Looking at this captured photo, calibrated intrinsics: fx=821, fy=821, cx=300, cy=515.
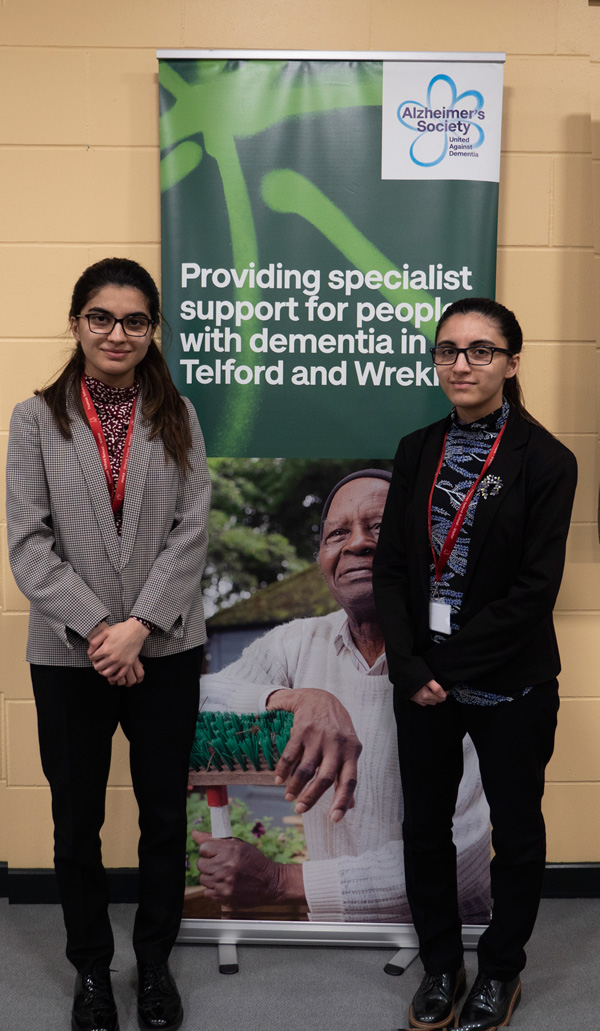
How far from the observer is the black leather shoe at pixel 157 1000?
6.11 ft

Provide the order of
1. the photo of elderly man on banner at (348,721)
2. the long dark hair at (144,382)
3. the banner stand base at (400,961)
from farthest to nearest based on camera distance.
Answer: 1. the photo of elderly man on banner at (348,721)
2. the banner stand base at (400,961)
3. the long dark hair at (144,382)

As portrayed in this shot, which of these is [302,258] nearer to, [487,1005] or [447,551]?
[447,551]

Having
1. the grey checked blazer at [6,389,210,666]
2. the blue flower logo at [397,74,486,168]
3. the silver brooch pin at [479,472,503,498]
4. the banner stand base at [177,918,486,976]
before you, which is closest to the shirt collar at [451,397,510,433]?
the silver brooch pin at [479,472,503,498]

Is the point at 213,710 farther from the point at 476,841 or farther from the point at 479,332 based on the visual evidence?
the point at 479,332

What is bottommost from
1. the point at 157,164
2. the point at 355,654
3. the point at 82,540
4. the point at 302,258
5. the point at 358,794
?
the point at 358,794

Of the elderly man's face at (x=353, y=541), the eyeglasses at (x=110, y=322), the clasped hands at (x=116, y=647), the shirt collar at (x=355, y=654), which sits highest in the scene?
the eyeglasses at (x=110, y=322)

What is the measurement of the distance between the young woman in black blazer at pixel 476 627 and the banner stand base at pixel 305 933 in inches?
11.7

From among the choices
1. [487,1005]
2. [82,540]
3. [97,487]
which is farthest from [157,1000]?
[97,487]

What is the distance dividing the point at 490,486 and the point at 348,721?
0.83 m

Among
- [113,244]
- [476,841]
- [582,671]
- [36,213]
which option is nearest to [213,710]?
[476,841]

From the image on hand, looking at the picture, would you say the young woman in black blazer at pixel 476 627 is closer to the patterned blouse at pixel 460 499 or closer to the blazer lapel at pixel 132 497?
the patterned blouse at pixel 460 499

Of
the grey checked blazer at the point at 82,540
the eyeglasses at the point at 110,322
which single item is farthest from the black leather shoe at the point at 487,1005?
the eyeglasses at the point at 110,322

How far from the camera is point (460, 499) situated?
1775mm

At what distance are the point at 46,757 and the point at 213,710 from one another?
0.51 m
